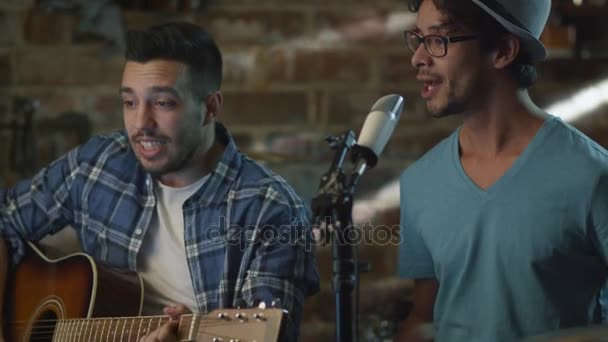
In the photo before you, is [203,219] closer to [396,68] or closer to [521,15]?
[521,15]

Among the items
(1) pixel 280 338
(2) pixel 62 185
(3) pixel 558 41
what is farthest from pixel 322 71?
(1) pixel 280 338

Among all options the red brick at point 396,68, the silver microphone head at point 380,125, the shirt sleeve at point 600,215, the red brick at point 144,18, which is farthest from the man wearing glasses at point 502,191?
the red brick at point 144,18

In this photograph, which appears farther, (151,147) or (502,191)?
(151,147)

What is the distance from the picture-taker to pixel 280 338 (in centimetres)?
153

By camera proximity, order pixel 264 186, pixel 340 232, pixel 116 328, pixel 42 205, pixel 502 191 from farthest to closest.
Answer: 1. pixel 42 205
2. pixel 264 186
3. pixel 116 328
4. pixel 502 191
5. pixel 340 232

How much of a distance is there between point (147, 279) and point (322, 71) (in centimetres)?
94

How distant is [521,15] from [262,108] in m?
1.11

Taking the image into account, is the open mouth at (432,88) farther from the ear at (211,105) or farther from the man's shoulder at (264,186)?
the ear at (211,105)

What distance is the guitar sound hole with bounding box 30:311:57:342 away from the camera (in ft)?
6.54

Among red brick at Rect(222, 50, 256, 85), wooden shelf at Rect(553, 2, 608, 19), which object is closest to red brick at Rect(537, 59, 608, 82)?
wooden shelf at Rect(553, 2, 608, 19)

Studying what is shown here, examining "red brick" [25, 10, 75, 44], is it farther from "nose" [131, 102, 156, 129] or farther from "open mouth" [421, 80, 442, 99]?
"open mouth" [421, 80, 442, 99]

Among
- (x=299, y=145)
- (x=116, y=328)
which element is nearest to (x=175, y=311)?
(x=116, y=328)

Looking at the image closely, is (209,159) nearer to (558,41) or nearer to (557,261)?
(557,261)

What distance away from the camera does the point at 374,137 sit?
57.3 inches
